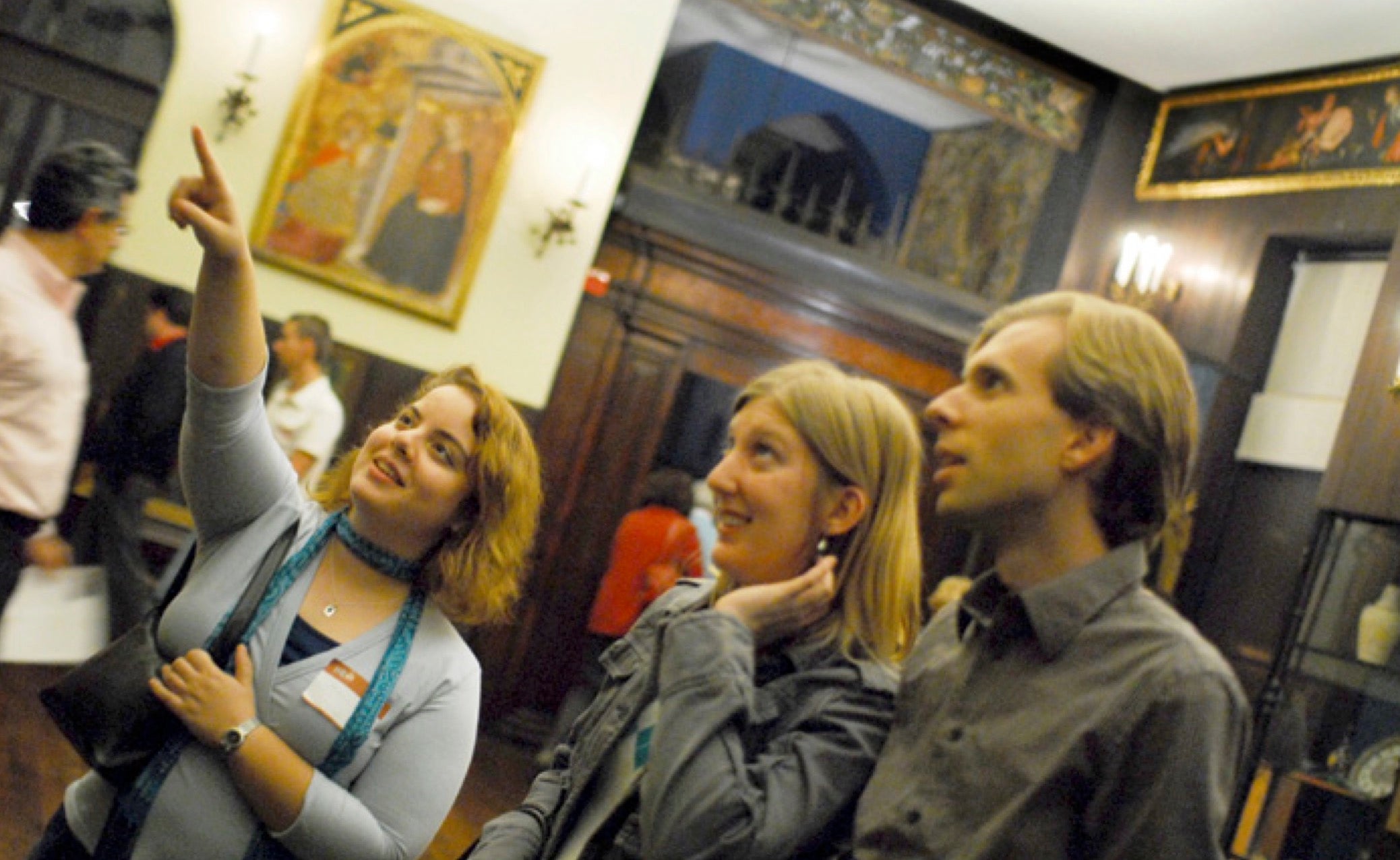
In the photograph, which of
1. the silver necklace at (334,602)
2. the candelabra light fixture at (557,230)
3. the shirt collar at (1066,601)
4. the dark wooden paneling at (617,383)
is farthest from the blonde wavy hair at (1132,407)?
the dark wooden paneling at (617,383)

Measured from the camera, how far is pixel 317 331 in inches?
234

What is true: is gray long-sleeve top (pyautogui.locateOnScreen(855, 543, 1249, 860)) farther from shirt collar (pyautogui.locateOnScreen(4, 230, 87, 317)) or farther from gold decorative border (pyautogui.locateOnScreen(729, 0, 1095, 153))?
gold decorative border (pyautogui.locateOnScreen(729, 0, 1095, 153))

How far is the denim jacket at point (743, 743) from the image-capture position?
4.86 ft

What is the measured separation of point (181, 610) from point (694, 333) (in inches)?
233

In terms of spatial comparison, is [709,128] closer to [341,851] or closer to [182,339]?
[182,339]

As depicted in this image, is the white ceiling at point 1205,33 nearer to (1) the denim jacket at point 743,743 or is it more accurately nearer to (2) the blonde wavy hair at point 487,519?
(2) the blonde wavy hair at point 487,519

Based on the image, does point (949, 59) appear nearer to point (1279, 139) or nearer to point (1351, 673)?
point (1279, 139)

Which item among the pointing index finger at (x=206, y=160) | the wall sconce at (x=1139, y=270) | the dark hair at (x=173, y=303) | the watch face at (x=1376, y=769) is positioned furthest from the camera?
the wall sconce at (x=1139, y=270)

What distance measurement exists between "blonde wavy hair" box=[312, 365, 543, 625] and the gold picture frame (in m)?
5.64

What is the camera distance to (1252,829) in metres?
5.51

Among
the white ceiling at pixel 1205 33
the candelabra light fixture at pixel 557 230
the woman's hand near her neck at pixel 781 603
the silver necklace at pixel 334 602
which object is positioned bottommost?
the silver necklace at pixel 334 602

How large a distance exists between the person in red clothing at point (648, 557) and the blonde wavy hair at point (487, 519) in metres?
4.14

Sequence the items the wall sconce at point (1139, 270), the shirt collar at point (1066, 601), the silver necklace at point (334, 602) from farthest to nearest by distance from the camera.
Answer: the wall sconce at point (1139, 270) < the silver necklace at point (334, 602) < the shirt collar at point (1066, 601)

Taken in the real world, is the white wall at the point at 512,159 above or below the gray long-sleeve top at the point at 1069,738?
above
